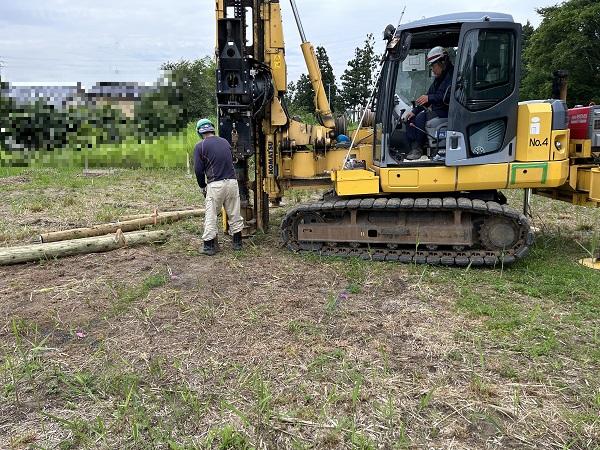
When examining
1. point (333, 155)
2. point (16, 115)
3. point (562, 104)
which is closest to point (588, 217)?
point (562, 104)

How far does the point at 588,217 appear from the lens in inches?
335

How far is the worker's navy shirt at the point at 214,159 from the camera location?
6285 millimetres

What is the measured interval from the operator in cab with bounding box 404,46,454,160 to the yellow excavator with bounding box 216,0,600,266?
0.33 ft

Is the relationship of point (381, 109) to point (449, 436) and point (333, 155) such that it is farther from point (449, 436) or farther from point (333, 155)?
point (449, 436)

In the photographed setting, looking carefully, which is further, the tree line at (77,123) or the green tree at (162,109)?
the tree line at (77,123)

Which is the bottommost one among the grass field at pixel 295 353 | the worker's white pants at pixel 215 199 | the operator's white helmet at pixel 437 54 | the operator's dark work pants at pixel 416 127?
the grass field at pixel 295 353

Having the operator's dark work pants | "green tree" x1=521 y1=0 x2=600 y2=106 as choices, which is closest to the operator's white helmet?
the operator's dark work pants

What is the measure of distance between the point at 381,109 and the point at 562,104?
7.10 ft

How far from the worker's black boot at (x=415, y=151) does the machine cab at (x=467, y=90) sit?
95 millimetres

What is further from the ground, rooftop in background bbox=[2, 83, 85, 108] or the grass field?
rooftop in background bbox=[2, 83, 85, 108]

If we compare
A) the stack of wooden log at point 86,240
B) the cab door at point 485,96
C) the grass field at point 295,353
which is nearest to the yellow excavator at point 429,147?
the cab door at point 485,96

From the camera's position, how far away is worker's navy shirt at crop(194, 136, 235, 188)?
6.29 m

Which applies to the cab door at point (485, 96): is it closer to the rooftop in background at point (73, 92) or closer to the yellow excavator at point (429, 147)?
the yellow excavator at point (429, 147)

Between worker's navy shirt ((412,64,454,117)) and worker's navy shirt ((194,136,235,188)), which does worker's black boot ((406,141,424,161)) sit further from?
worker's navy shirt ((194,136,235,188))
